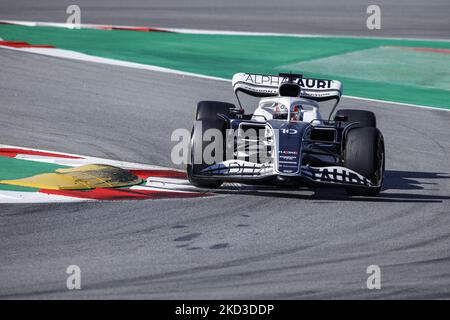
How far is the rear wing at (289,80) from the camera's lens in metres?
12.4

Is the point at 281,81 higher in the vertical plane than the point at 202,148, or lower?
higher

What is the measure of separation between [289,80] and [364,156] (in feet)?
5.73

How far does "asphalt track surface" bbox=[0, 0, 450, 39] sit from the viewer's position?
86.2 ft

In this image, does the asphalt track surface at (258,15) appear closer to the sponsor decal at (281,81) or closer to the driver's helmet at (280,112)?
the sponsor decal at (281,81)

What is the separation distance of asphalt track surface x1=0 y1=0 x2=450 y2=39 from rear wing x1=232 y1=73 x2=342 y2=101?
13362 millimetres

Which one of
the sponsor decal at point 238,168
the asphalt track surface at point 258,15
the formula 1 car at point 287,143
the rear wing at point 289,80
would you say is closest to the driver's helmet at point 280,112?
the formula 1 car at point 287,143

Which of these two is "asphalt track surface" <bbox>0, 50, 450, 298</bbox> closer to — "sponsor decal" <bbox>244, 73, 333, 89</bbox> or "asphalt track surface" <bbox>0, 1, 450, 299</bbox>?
"asphalt track surface" <bbox>0, 1, 450, 299</bbox>

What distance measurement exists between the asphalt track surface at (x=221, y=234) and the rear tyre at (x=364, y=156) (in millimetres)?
146

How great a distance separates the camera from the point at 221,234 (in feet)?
30.3

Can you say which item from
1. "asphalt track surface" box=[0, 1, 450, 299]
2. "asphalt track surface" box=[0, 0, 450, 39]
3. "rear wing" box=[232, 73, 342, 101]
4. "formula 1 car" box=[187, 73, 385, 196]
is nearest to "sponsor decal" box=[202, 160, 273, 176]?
"formula 1 car" box=[187, 73, 385, 196]

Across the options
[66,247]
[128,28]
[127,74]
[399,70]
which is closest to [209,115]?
[66,247]

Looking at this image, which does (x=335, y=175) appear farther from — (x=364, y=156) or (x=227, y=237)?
(x=227, y=237)

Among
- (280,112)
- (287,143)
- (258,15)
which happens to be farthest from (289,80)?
(258,15)
